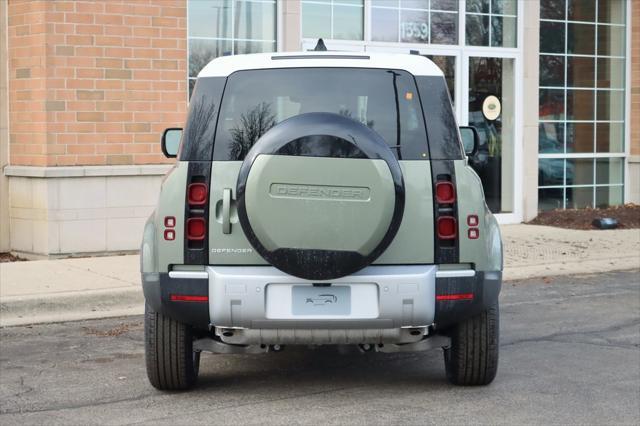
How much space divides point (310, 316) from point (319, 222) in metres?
0.54

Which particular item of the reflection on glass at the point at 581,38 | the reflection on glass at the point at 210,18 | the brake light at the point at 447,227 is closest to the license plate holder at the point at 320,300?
the brake light at the point at 447,227

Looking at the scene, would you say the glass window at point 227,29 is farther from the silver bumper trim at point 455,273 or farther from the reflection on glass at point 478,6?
the silver bumper trim at point 455,273

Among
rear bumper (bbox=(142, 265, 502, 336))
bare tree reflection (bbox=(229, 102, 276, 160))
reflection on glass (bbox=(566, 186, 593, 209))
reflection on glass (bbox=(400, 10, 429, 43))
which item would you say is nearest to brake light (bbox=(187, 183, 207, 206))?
bare tree reflection (bbox=(229, 102, 276, 160))

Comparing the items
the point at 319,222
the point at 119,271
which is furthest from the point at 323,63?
the point at 119,271

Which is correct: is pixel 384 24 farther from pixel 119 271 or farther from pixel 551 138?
pixel 119 271

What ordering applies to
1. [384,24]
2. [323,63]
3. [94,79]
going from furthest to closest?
[384,24] → [94,79] → [323,63]

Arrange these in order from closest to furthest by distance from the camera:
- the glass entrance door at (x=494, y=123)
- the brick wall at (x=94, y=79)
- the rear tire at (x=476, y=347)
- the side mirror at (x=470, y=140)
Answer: the rear tire at (x=476, y=347)
the side mirror at (x=470, y=140)
the brick wall at (x=94, y=79)
the glass entrance door at (x=494, y=123)

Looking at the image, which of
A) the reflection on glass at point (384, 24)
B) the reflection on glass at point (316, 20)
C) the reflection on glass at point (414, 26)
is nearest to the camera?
the reflection on glass at point (316, 20)

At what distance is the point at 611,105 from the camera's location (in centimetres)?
1716

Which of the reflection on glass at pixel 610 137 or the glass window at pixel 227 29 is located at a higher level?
the glass window at pixel 227 29

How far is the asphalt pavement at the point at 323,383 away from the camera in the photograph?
230 inches

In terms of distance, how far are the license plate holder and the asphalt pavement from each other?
20.6 inches

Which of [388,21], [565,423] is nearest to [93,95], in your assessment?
[388,21]

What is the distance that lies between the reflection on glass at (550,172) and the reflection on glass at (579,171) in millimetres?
160
